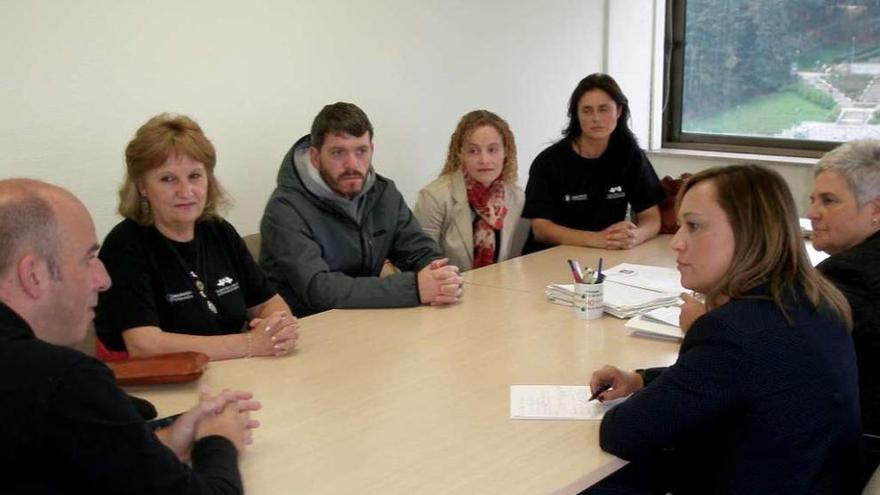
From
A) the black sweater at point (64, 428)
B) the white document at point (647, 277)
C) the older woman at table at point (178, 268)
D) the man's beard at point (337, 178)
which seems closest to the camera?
the black sweater at point (64, 428)

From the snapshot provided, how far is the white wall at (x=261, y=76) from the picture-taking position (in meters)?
3.10

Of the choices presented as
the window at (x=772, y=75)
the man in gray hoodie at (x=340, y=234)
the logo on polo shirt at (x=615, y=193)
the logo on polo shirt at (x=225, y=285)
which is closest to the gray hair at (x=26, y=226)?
the logo on polo shirt at (x=225, y=285)

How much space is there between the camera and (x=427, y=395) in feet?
6.88

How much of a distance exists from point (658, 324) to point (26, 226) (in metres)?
1.78

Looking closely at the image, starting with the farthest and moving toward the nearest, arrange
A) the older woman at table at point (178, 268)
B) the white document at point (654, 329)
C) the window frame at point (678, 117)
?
the window frame at point (678, 117) → the white document at point (654, 329) → the older woman at table at point (178, 268)

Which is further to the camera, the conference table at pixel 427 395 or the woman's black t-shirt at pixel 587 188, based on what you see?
the woman's black t-shirt at pixel 587 188

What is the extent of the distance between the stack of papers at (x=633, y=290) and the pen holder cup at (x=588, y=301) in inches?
1.6

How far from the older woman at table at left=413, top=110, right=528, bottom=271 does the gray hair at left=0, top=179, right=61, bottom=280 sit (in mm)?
2375

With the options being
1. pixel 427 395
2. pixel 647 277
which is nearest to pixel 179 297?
pixel 427 395

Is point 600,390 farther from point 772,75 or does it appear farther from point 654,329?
point 772,75

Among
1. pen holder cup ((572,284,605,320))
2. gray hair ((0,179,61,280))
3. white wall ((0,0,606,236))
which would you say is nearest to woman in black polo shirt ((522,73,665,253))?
white wall ((0,0,606,236))

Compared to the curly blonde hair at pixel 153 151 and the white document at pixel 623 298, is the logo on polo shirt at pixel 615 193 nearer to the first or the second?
the white document at pixel 623 298

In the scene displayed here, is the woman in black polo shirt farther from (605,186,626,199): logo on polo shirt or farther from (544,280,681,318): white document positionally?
(544,280,681,318): white document

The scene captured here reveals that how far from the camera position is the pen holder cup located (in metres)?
2.72
